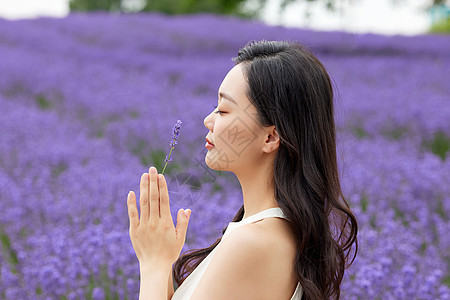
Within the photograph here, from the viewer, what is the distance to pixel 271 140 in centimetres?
136

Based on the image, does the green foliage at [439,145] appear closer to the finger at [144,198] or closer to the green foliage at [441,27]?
the finger at [144,198]

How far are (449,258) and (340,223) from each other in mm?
1954

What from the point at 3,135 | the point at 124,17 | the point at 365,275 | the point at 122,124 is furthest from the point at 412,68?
the point at 124,17

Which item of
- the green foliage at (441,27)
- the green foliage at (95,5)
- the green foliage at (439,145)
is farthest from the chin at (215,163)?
the green foliage at (95,5)

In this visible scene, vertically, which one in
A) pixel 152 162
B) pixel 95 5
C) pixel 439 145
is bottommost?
pixel 95 5

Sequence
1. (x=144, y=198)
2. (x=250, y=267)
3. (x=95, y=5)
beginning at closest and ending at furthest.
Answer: (x=250, y=267)
(x=144, y=198)
(x=95, y=5)

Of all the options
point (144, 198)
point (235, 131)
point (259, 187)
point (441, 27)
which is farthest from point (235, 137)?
point (441, 27)

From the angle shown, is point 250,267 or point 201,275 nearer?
point 250,267

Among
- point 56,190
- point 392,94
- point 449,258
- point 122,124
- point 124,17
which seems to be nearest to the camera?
point 449,258

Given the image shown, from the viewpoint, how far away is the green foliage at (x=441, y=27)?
2932 centimetres

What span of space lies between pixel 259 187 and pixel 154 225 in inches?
11.2

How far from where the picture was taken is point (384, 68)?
1024cm

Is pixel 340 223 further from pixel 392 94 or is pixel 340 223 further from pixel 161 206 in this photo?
pixel 392 94

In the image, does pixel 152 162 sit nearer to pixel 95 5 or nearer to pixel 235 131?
pixel 235 131
